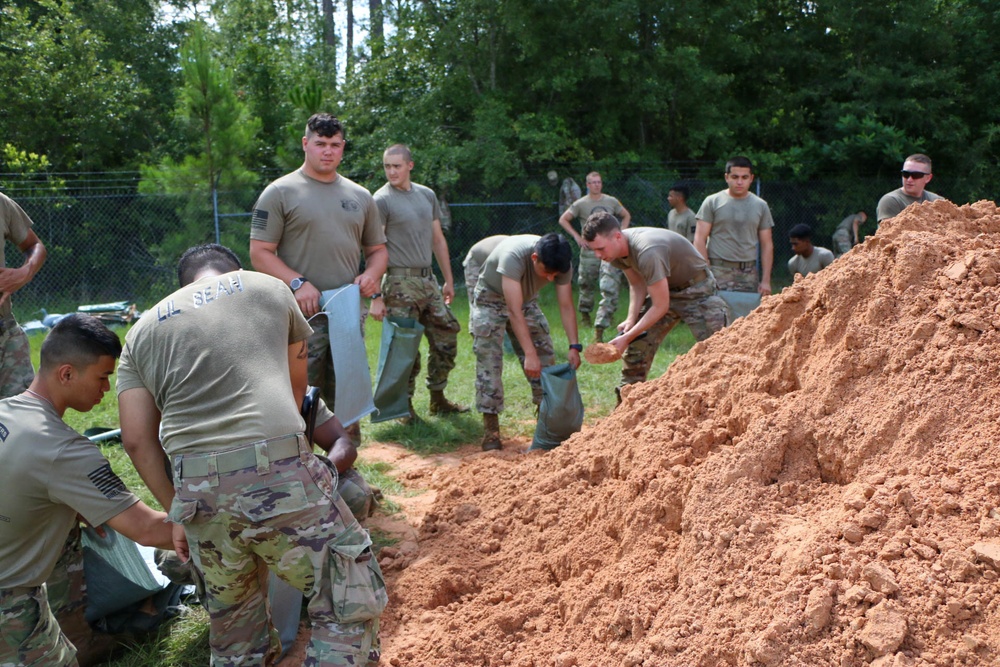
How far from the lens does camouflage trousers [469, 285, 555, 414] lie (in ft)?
19.3

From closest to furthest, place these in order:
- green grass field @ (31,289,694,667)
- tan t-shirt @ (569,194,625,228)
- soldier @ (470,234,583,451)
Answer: green grass field @ (31,289,694,667)
soldier @ (470,234,583,451)
tan t-shirt @ (569,194,625,228)

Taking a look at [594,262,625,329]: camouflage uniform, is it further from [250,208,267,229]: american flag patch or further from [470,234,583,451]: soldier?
[250,208,267,229]: american flag patch

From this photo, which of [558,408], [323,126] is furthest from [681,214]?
[323,126]

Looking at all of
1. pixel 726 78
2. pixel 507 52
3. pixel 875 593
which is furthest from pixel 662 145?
pixel 875 593

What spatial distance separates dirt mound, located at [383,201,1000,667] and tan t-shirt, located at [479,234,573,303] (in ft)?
5.70

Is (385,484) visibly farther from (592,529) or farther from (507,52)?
(507,52)

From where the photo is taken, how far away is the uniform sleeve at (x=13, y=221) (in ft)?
15.0

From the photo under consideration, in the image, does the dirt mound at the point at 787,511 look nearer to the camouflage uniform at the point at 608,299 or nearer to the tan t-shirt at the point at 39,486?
the tan t-shirt at the point at 39,486

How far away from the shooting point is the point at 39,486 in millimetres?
2746

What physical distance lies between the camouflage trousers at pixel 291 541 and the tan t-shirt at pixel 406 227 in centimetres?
388

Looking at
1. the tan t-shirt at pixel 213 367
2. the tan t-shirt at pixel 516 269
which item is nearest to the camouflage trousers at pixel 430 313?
the tan t-shirt at pixel 516 269

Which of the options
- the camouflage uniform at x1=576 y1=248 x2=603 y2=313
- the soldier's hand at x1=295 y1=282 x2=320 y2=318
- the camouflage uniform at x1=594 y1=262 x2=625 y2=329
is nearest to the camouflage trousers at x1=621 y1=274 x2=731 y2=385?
the soldier's hand at x1=295 y1=282 x2=320 y2=318

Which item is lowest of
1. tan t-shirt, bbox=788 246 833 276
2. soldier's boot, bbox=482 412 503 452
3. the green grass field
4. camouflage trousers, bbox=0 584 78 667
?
the green grass field

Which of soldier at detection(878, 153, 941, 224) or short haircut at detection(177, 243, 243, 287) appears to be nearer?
short haircut at detection(177, 243, 243, 287)
